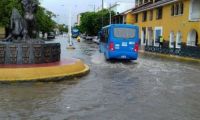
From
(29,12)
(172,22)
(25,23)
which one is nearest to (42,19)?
(172,22)

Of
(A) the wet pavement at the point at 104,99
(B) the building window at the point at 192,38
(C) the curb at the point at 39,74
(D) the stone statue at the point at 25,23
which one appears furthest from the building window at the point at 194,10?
(C) the curb at the point at 39,74

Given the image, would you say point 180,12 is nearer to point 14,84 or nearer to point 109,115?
point 14,84

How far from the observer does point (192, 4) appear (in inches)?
1540

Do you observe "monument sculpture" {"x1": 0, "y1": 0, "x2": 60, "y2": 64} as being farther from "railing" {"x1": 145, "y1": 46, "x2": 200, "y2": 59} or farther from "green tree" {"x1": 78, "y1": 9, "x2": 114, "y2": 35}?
"green tree" {"x1": 78, "y1": 9, "x2": 114, "y2": 35}

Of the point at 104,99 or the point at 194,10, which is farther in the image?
the point at 194,10

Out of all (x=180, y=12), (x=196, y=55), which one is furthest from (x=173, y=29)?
(x=196, y=55)

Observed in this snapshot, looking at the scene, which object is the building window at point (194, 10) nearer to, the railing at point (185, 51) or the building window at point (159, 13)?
the railing at point (185, 51)

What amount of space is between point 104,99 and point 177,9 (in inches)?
1308

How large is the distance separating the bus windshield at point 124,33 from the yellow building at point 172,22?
37.4ft

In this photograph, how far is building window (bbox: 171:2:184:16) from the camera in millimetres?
41822

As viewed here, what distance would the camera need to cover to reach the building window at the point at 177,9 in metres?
41.8

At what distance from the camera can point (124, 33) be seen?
1048 inches

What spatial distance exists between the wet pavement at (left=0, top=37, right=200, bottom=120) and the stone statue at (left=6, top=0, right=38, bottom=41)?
3.41 metres

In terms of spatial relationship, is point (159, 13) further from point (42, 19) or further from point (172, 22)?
point (42, 19)
